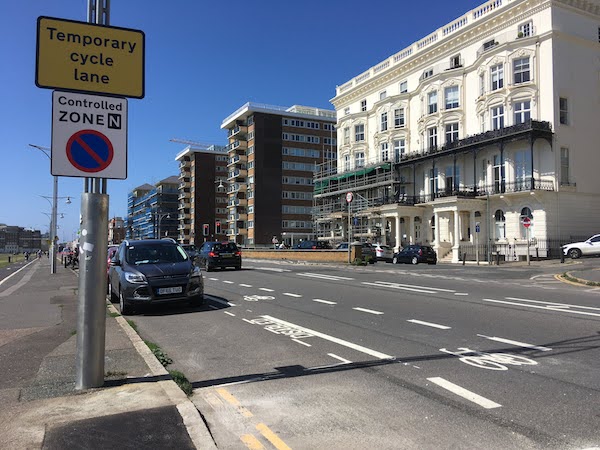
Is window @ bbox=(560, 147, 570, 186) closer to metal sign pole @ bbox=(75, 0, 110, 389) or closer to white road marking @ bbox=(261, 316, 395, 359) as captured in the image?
white road marking @ bbox=(261, 316, 395, 359)

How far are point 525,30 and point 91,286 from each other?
40.7m

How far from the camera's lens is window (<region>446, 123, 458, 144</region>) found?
43.5 m

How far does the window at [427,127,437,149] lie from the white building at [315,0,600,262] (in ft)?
0.32

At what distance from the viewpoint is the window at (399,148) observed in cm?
5034

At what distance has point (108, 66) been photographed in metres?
5.19

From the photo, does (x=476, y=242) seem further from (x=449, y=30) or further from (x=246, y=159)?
(x=246, y=159)

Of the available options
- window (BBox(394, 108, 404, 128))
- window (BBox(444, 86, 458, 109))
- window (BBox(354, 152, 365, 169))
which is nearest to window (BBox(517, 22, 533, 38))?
window (BBox(444, 86, 458, 109))

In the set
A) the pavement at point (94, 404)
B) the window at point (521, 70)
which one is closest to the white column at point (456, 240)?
the window at point (521, 70)

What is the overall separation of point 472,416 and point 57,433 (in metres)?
3.64

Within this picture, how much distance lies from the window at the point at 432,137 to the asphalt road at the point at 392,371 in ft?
116

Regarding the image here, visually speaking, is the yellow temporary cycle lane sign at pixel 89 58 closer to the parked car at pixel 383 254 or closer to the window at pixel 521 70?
the parked car at pixel 383 254

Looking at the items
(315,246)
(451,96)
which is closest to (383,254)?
(315,246)

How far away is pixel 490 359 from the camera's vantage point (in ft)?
21.0

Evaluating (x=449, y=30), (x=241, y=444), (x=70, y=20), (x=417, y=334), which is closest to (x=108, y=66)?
(x=70, y=20)
